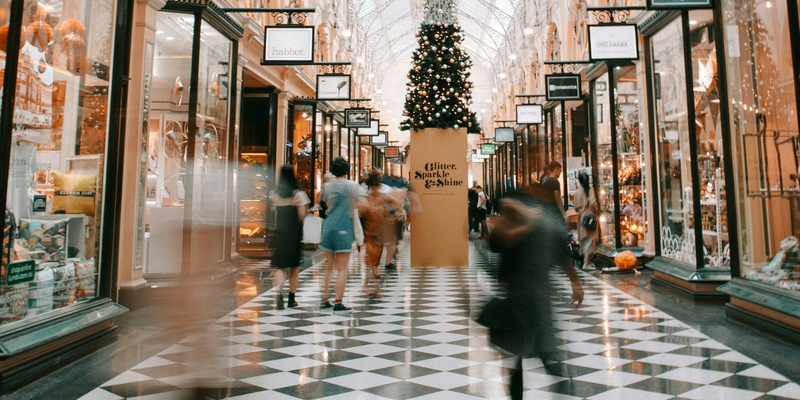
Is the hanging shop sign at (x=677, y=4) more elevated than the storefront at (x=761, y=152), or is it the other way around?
the hanging shop sign at (x=677, y=4)

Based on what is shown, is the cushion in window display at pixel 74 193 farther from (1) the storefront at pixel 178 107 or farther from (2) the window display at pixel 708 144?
(2) the window display at pixel 708 144

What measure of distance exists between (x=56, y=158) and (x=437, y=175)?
689 cm

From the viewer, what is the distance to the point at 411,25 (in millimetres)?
41250

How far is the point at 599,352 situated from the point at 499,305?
2.17 metres

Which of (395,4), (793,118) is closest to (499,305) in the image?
(793,118)

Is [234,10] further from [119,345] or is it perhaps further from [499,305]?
[499,305]

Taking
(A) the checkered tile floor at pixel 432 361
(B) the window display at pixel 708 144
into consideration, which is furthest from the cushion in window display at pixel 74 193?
(B) the window display at pixel 708 144

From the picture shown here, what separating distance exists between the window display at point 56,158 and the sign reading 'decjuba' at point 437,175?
6215mm

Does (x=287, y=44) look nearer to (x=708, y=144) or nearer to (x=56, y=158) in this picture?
(x=56, y=158)

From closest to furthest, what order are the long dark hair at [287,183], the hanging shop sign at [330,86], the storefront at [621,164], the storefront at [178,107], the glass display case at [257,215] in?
the long dark hair at [287,183] → the storefront at [178,107] → the storefront at [621,164] → the hanging shop sign at [330,86] → the glass display case at [257,215]

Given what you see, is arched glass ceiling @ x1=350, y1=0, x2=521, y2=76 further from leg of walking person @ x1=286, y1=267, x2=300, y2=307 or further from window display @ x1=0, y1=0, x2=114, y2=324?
window display @ x1=0, y1=0, x2=114, y2=324

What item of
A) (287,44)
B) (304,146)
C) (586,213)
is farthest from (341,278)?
(304,146)

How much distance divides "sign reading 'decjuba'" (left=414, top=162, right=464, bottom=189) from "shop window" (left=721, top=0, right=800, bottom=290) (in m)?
5.22

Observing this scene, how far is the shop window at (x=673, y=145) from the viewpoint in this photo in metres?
7.86
